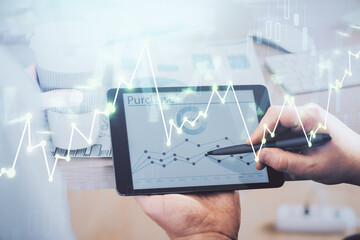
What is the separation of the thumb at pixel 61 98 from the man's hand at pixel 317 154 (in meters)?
0.31

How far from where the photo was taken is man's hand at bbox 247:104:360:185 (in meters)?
0.60

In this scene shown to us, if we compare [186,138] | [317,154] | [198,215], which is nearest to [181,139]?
[186,138]

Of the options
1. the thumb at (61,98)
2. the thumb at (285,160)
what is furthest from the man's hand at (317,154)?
the thumb at (61,98)

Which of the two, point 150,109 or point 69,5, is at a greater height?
point 69,5

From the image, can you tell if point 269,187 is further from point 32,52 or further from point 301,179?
point 32,52

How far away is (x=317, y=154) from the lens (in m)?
0.63

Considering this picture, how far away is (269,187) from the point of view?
0.60 meters

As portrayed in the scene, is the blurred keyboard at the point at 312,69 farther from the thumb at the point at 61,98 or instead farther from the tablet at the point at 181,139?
the thumb at the point at 61,98

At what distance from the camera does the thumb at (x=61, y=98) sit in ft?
1.95

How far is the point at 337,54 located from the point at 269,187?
309mm

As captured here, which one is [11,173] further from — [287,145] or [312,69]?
[312,69]

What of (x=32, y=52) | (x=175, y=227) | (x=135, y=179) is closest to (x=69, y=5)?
(x=32, y=52)

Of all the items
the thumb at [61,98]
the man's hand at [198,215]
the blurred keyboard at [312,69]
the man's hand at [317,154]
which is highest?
the thumb at [61,98]

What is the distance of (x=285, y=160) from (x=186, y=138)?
18cm
